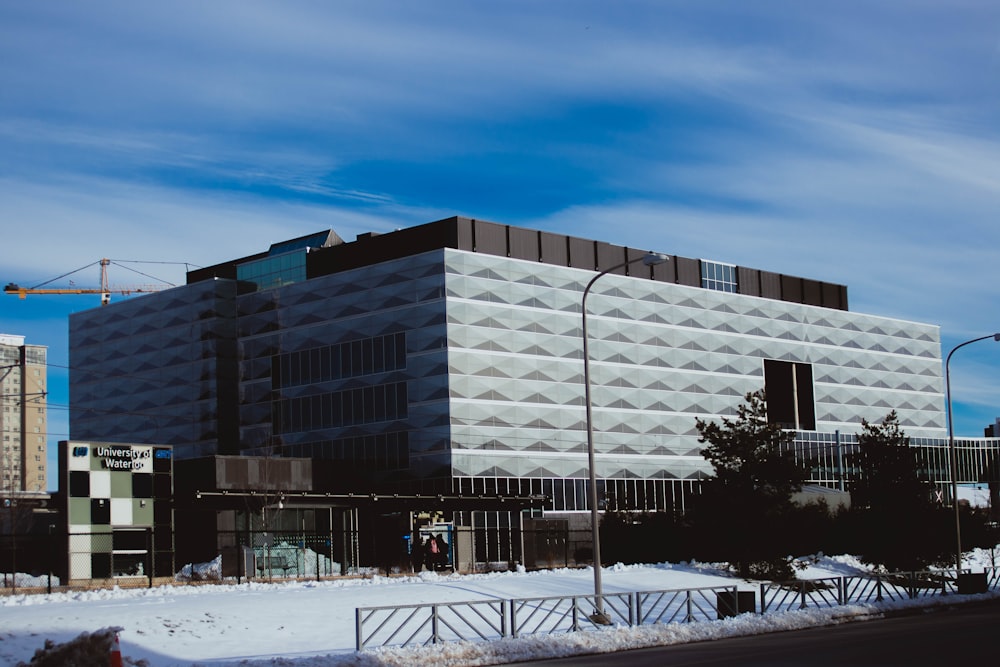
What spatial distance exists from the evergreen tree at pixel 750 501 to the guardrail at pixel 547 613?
160 inches

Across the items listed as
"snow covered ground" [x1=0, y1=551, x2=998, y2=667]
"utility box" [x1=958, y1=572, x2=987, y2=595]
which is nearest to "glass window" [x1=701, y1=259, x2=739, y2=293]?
"utility box" [x1=958, y1=572, x2=987, y2=595]

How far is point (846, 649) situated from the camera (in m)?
26.1

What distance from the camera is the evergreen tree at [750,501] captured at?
48719mm

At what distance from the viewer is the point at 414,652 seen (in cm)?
2525

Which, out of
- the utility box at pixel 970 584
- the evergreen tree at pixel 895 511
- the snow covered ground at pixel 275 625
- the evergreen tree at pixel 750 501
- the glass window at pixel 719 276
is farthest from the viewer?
the glass window at pixel 719 276

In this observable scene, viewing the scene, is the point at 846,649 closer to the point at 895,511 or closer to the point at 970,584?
the point at 970,584

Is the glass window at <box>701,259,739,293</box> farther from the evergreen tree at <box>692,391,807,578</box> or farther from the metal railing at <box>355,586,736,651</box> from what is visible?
the metal railing at <box>355,586,736,651</box>

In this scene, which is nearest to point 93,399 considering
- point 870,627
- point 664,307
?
point 664,307

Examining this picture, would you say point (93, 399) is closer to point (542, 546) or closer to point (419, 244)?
point (419, 244)

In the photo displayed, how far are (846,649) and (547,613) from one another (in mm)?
7422

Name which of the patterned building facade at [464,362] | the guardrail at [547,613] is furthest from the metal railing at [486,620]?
the patterned building facade at [464,362]

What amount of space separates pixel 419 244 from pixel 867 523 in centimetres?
4013

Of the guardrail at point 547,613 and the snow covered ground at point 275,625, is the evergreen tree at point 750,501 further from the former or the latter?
the snow covered ground at point 275,625

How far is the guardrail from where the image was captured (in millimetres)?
27828
